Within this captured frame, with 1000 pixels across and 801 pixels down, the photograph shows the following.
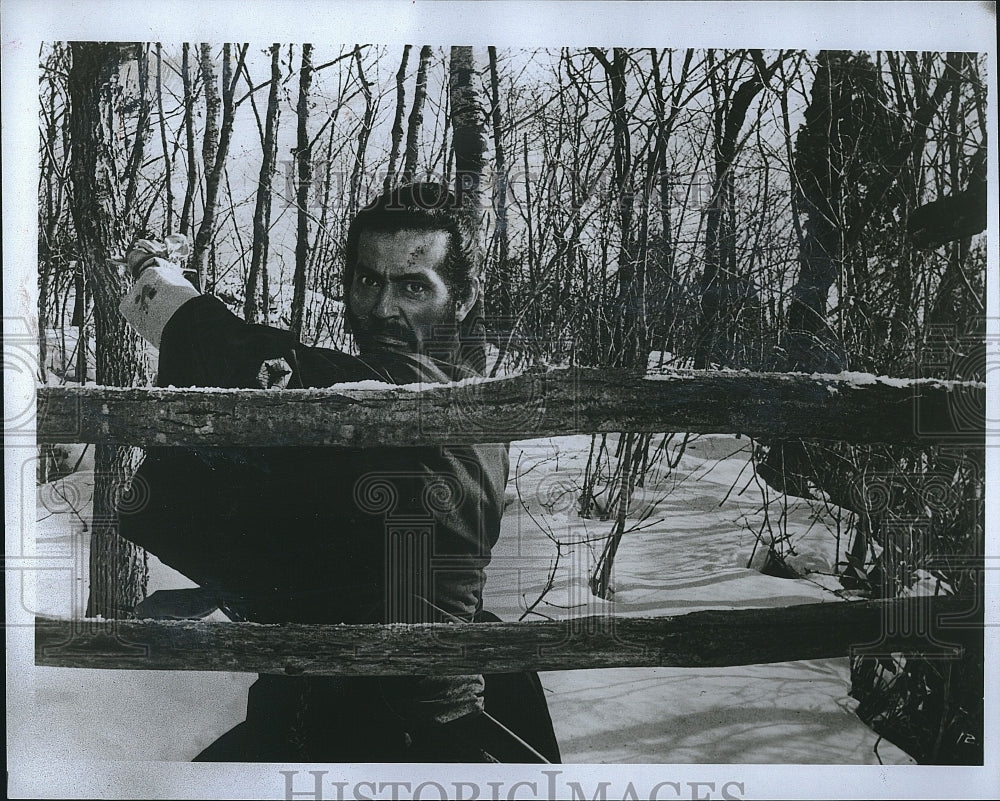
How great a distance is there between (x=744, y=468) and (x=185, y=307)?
1.54 metres

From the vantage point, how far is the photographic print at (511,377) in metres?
2.54

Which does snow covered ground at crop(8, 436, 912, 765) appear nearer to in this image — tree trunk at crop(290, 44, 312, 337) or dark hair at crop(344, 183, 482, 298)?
dark hair at crop(344, 183, 482, 298)

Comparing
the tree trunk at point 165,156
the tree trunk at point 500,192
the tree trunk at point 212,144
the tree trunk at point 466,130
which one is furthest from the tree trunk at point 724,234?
the tree trunk at point 165,156

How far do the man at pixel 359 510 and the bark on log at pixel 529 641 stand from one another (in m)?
0.04

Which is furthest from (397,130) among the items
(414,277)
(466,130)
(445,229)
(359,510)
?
(359,510)

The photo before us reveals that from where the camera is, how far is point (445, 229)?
2.56 m

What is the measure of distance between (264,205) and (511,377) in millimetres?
803

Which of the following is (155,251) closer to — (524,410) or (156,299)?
(156,299)

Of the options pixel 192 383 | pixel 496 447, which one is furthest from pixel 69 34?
pixel 496 447

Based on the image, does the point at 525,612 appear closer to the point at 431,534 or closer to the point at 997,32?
the point at 431,534

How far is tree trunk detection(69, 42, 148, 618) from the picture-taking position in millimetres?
2559

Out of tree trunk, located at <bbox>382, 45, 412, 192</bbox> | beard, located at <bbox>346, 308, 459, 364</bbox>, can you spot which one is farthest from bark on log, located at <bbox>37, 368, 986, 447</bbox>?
tree trunk, located at <bbox>382, 45, 412, 192</bbox>

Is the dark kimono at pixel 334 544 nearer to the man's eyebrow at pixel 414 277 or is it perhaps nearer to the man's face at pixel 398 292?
the man's face at pixel 398 292

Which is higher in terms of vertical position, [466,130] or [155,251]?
[466,130]
